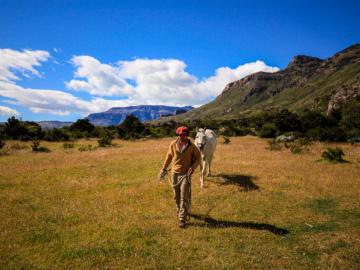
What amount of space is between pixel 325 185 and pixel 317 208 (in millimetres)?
3184

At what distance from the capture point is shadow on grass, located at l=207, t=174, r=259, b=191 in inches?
479

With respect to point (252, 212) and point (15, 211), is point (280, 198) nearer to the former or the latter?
point (252, 212)

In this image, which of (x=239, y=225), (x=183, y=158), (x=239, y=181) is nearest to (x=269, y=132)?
(x=239, y=181)

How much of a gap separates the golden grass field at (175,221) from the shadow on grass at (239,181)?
0.05 meters

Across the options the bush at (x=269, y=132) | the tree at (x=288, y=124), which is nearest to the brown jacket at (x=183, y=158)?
the bush at (x=269, y=132)

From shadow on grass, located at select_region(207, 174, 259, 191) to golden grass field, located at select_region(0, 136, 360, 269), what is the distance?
46 mm

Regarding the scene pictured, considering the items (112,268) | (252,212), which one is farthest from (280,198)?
(112,268)

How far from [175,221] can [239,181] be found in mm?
5621

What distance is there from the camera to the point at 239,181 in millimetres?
13055

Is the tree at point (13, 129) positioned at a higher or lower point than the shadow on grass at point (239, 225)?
higher

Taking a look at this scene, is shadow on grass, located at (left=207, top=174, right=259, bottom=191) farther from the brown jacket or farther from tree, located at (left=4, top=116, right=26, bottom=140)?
tree, located at (left=4, top=116, right=26, bottom=140)

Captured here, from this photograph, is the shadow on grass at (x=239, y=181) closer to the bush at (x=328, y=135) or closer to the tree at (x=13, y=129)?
the bush at (x=328, y=135)

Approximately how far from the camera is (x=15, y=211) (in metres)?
8.90

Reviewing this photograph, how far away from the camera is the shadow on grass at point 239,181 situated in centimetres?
1216
